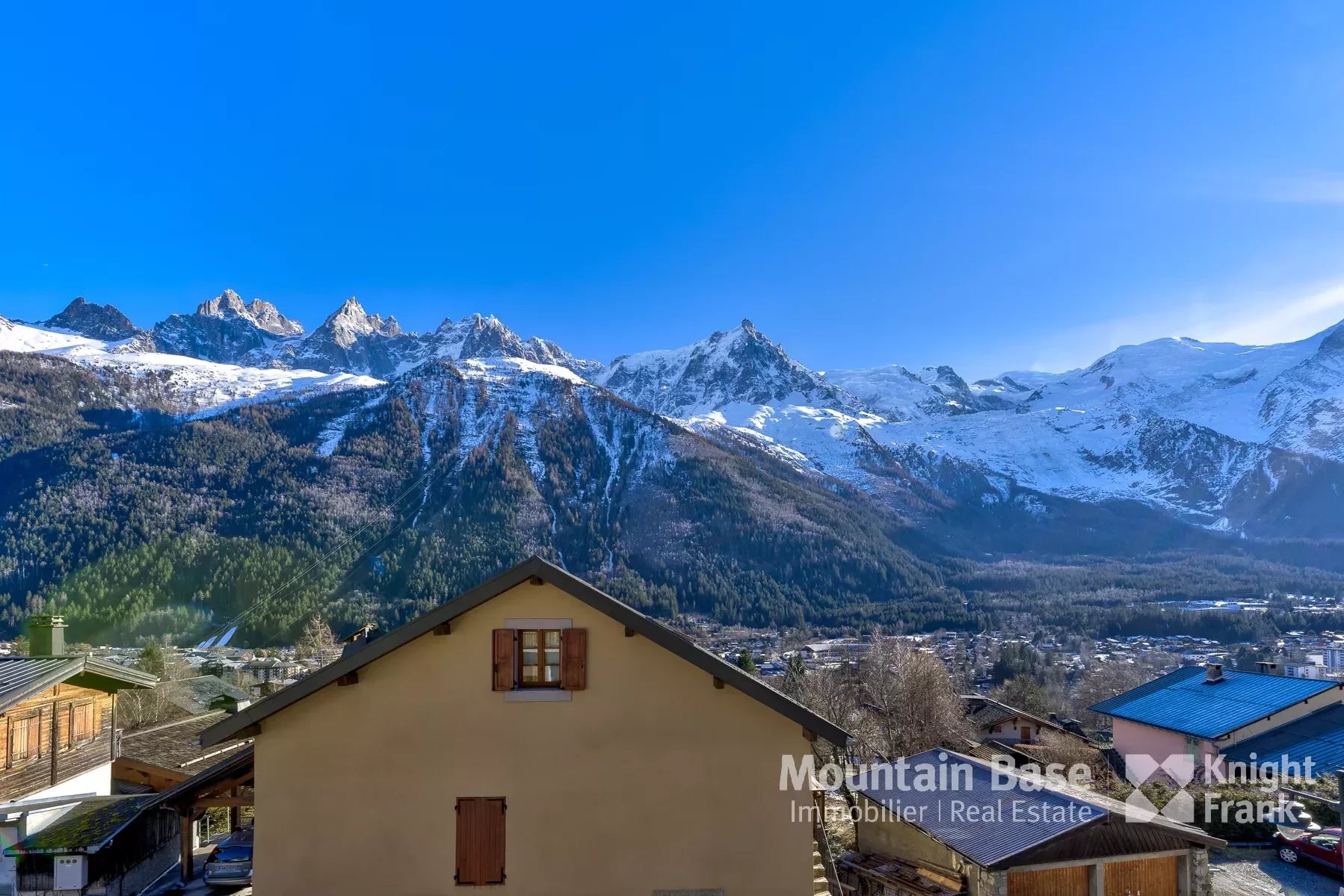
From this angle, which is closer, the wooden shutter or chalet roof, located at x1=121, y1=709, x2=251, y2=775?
the wooden shutter

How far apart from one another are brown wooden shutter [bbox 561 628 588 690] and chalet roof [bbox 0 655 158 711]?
13440 mm

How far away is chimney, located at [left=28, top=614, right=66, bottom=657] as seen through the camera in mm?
19141

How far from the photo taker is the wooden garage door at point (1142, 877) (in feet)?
52.7

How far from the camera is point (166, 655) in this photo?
5581cm

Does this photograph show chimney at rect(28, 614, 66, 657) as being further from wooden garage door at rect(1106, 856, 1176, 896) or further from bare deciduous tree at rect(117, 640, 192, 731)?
wooden garage door at rect(1106, 856, 1176, 896)

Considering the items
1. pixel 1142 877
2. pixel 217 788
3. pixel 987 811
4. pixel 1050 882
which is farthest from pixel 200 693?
pixel 1142 877

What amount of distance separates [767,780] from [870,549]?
184m

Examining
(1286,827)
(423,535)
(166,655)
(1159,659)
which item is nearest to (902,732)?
(1286,827)

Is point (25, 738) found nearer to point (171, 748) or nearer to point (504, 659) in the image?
point (171, 748)

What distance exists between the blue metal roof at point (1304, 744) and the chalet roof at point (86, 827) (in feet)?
133

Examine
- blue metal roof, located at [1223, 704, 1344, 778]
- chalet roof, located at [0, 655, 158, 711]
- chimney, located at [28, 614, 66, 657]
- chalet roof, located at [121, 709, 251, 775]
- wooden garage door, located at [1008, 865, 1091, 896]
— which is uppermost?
chimney, located at [28, 614, 66, 657]

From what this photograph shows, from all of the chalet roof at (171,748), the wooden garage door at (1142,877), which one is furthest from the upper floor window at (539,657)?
the chalet roof at (171,748)

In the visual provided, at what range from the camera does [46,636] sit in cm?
1934

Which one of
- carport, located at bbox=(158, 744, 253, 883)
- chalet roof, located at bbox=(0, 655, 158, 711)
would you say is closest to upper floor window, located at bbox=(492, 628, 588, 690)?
carport, located at bbox=(158, 744, 253, 883)
